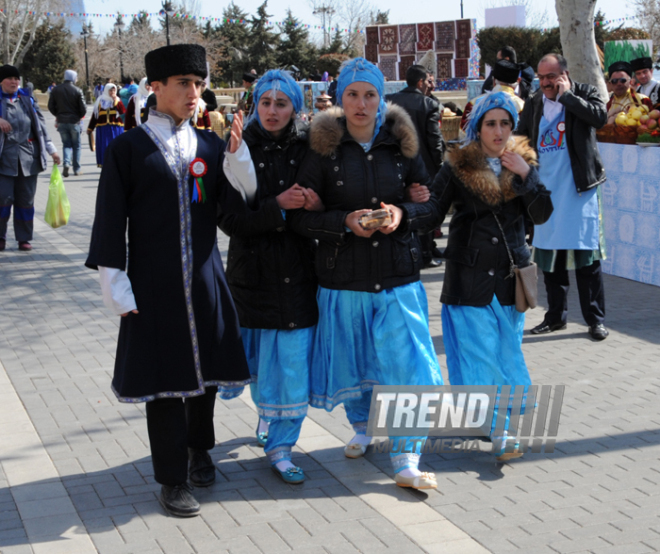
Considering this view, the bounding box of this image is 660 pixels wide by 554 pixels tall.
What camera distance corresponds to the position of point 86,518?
375 cm

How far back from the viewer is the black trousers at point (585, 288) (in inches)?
260

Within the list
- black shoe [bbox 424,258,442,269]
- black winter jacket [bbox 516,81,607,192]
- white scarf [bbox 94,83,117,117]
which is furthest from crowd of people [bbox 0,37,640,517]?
white scarf [bbox 94,83,117,117]

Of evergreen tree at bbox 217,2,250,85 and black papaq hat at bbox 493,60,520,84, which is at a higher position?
evergreen tree at bbox 217,2,250,85

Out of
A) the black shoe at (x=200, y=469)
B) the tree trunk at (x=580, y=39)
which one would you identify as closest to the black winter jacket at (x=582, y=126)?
the black shoe at (x=200, y=469)

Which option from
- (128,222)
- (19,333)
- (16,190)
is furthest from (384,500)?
(16,190)

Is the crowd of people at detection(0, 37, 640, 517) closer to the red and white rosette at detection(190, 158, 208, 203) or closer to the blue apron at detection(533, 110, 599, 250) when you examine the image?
the red and white rosette at detection(190, 158, 208, 203)

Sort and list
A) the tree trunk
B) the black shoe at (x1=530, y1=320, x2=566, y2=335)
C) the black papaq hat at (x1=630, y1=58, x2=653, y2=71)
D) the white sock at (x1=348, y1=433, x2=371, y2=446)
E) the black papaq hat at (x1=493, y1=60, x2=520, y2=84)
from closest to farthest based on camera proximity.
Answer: the white sock at (x1=348, y1=433, x2=371, y2=446), the black shoe at (x1=530, y1=320, x2=566, y2=335), the black papaq hat at (x1=493, y1=60, x2=520, y2=84), the tree trunk, the black papaq hat at (x1=630, y1=58, x2=653, y2=71)

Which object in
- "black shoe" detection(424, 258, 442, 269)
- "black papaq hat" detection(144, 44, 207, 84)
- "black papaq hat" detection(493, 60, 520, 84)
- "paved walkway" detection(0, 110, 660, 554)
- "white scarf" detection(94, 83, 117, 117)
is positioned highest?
"white scarf" detection(94, 83, 117, 117)

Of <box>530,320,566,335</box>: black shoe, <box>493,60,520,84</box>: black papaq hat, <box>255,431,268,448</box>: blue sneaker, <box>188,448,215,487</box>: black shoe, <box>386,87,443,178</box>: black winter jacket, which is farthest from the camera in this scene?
<box>386,87,443,178</box>: black winter jacket

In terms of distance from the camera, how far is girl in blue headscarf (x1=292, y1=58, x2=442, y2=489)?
13.2ft

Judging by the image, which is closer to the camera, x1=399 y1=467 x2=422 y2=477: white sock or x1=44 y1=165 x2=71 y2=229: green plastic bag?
x1=399 y1=467 x2=422 y2=477: white sock

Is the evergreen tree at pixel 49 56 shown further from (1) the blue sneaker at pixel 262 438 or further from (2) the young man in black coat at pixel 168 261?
(2) the young man in black coat at pixel 168 261

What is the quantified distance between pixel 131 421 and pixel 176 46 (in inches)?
90.9

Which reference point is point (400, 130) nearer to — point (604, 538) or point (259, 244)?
point (259, 244)
